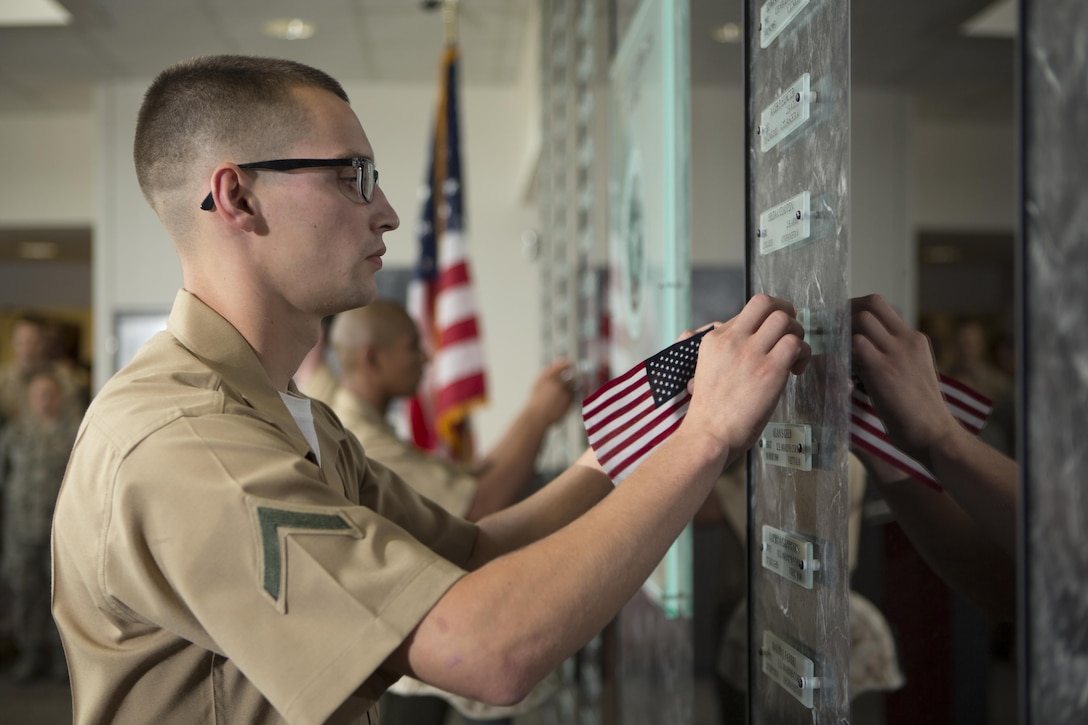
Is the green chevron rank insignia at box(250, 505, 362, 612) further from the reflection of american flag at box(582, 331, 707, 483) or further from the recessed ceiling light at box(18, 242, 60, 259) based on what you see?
the recessed ceiling light at box(18, 242, 60, 259)

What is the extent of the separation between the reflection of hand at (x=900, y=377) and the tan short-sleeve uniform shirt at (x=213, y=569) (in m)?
0.37

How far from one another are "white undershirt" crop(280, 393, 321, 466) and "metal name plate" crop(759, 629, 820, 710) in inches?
21.0

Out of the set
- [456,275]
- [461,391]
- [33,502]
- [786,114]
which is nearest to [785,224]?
[786,114]

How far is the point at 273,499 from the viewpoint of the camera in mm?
824

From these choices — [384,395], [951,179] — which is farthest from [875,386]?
[384,395]

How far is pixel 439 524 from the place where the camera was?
1322 mm

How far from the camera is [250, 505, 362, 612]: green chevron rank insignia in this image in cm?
80

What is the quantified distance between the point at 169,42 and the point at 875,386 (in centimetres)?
580

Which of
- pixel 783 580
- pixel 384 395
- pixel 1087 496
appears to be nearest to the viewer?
pixel 1087 496

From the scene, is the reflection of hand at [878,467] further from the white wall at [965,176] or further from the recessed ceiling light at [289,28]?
the recessed ceiling light at [289,28]

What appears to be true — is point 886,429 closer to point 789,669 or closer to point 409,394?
point 789,669

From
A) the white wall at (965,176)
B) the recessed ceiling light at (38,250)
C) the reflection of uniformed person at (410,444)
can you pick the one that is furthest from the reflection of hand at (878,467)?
the recessed ceiling light at (38,250)

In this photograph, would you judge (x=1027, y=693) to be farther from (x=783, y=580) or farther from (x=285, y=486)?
(x=285, y=486)

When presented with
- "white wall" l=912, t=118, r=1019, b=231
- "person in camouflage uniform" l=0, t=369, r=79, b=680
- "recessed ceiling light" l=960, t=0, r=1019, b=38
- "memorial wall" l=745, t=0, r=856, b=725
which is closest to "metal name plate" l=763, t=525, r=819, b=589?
"memorial wall" l=745, t=0, r=856, b=725
